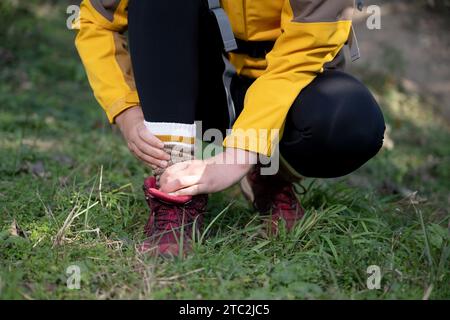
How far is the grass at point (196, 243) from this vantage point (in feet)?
5.26

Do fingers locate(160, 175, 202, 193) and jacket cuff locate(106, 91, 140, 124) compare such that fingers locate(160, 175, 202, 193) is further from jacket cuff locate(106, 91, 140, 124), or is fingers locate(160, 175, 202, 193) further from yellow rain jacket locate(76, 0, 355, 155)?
jacket cuff locate(106, 91, 140, 124)

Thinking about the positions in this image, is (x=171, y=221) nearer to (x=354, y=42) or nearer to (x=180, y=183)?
(x=180, y=183)

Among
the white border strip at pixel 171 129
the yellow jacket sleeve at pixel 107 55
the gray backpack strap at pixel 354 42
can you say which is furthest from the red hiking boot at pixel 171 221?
the gray backpack strap at pixel 354 42

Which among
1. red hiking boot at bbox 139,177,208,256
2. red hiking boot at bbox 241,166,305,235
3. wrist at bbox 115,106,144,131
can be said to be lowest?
red hiking boot at bbox 241,166,305,235

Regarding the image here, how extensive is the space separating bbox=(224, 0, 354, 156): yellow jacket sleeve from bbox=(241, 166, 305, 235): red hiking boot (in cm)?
35

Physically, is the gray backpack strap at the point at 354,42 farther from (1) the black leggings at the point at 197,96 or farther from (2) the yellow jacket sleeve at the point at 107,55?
(2) the yellow jacket sleeve at the point at 107,55

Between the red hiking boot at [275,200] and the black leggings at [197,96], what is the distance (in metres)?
0.20

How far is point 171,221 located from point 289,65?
0.53m

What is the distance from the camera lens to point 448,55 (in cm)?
584

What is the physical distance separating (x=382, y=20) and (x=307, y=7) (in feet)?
15.6

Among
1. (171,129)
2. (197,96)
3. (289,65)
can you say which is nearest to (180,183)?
(171,129)

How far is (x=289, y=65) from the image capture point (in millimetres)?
1716

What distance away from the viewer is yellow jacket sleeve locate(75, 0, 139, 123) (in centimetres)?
196

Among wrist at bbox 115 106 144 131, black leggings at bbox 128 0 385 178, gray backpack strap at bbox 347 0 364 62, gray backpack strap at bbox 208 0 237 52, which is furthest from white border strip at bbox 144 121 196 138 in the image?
gray backpack strap at bbox 347 0 364 62
